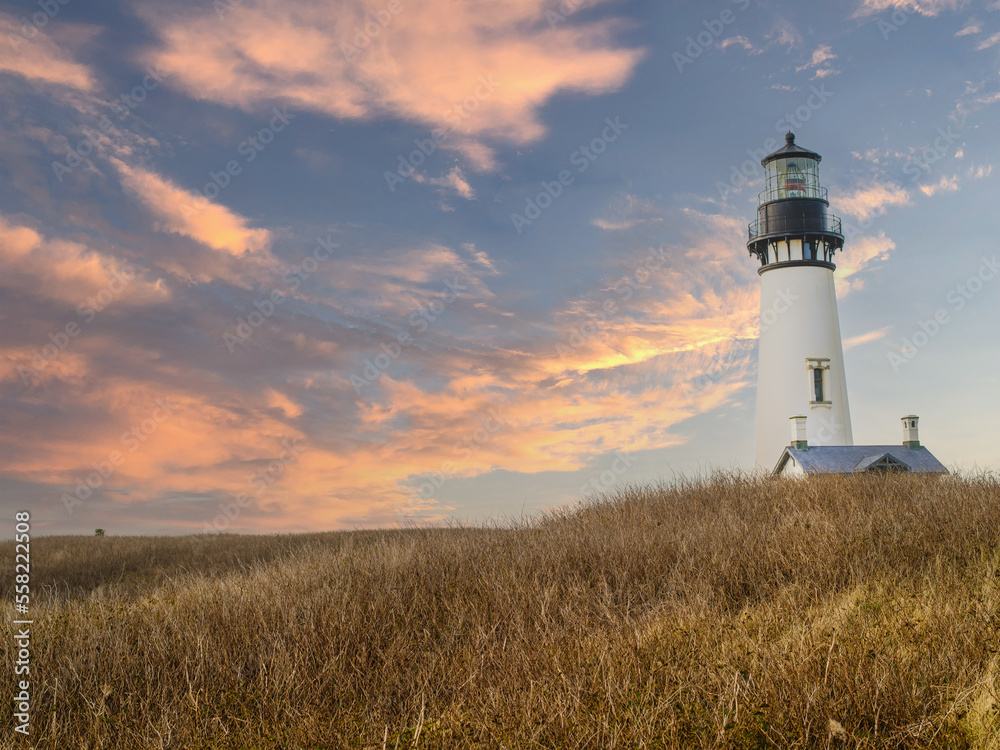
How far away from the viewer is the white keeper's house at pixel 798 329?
2675 centimetres

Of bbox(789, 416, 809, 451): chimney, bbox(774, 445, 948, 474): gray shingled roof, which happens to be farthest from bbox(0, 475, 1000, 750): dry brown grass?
bbox(789, 416, 809, 451): chimney

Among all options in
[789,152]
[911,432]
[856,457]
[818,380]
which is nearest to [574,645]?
[856,457]

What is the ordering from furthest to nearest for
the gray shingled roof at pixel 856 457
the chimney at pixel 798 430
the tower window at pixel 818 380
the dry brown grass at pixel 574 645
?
the tower window at pixel 818 380 → the chimney at pixel 798 430 → the gray shingled roof at pixel 856 457 → the dry brown grass at pixel 574 645

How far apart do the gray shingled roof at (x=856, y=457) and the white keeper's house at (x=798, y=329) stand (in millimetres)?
74

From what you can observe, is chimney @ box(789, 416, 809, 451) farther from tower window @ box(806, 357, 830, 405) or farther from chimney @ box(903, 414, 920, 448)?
chimney @ box(903, 414, 920, 448)

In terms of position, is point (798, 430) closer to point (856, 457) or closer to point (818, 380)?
point (856, 457)

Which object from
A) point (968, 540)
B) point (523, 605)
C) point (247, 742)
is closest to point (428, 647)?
point (523, 605)

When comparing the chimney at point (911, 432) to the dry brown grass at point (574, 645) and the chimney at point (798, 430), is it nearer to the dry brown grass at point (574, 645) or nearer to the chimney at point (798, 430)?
the chimney at point (798, 430)

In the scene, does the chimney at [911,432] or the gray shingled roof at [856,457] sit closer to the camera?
the gray shingled roof at [856,457]

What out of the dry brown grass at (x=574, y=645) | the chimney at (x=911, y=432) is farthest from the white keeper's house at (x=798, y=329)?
the dry brown grass at (x=574, y=645)

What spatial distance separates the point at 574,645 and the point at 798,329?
25005 mm

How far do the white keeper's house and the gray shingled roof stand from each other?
0.07 metres

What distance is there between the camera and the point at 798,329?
2761 cm

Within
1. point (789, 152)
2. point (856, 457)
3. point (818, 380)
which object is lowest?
point (856, 457)
